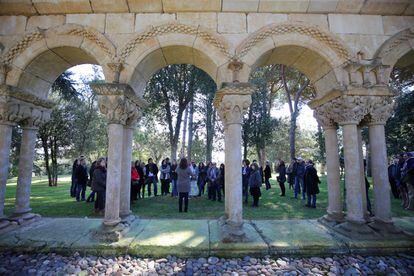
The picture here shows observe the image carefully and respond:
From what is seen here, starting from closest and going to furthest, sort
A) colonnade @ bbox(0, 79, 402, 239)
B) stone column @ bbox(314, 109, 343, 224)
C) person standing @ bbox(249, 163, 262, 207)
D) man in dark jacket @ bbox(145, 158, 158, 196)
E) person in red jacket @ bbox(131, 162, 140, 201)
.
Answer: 1. colonnade @ bbox(0, 79, 402, 239)
2. stone column @ bbox(314, 109, 343, 224)
3. person standing @ bbox(249, 163, 262, 207)
4. person in red jacket @ bbox(131, 162, 140, 201)
5. man in dark jacket @ bbox(145, 158, 158, 196)

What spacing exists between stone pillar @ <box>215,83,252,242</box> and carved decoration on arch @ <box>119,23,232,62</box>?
0.86 metres

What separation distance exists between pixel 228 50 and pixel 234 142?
1995 millimetres

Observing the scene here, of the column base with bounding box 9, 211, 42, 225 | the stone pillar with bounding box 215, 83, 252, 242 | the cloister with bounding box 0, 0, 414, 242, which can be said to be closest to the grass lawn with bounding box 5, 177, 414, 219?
the column base with bounding box 9, 211, 42, 225

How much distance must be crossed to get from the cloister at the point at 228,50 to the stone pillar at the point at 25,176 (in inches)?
1.9

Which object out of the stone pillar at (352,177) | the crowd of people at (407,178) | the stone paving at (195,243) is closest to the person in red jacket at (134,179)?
the stone paving at (195,243)

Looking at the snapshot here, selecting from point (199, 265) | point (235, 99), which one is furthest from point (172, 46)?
point (199, 265)

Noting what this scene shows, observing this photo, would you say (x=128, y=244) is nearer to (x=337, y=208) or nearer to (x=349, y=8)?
(x=337, y=208)

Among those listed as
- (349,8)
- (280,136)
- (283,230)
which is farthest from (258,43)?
(280,136)

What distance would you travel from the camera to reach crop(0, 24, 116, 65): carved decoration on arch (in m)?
5.25

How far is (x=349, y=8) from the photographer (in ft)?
17.8

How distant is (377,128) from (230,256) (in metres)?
4.08

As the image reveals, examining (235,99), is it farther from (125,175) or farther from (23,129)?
(23,129)

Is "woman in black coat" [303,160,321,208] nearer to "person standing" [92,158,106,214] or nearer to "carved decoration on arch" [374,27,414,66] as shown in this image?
"carved decoration on arch" [374,27,414,66]

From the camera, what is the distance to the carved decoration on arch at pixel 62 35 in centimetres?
525
